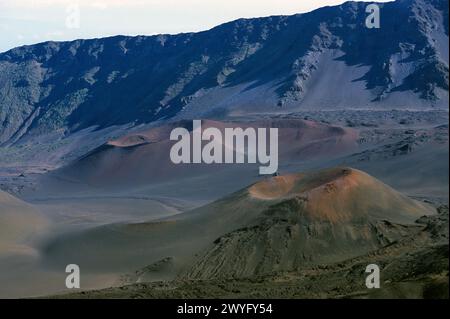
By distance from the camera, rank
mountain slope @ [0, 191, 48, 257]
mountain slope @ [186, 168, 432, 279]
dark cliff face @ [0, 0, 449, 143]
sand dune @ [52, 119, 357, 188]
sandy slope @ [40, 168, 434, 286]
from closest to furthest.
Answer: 1. mountain slope @ [186, 168, 432, 279]
2. sandy slope @ [40, 168, 434, 286]
3. mountain slope @ [0, 191, 48, 257]
4. sand dune @ [52, 119, 357, 188]
5. dark cliff face @ [0, 0, 449, 143]

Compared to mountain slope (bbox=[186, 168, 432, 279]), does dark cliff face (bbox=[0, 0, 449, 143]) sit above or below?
above

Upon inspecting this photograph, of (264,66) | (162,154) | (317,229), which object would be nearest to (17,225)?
(317,229)

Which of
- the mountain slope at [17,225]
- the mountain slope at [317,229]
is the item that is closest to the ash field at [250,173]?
the mountain slope at [317,229]

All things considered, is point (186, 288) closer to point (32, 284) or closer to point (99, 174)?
point (32, 284)

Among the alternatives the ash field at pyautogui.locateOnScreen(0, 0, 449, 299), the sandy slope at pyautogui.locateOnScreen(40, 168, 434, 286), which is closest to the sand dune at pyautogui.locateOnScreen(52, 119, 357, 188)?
the ash field at pyautogui.locateOnScreen(0, 0, 449, 299)

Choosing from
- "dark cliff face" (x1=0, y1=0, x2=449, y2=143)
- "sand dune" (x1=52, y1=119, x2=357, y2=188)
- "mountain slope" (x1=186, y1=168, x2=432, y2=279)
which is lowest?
"mountain slope" (x1=186, y1=168, x2=432, y2=279)

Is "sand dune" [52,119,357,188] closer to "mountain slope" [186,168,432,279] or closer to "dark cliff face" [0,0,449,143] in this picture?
"dark cliff face" [0,0,449,143]

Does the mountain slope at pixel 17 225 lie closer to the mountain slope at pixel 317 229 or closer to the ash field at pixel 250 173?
the ash field at pixel 250 173
